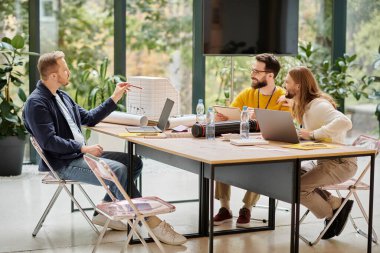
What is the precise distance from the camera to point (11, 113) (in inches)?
307

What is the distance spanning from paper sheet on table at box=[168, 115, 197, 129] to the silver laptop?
0.87 m

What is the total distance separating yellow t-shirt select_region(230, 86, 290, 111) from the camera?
235 inches

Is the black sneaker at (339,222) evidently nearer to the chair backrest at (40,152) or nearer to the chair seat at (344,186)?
the chair seat at (344,186)

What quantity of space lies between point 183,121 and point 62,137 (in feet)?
3.28

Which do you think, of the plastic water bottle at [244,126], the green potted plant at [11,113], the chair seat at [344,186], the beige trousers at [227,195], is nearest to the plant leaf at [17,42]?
the green potted plant at [11,113]

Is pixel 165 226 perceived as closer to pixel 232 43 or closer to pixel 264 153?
pixel 264 153

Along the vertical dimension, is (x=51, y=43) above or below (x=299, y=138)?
above

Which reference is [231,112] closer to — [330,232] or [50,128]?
[330,232]

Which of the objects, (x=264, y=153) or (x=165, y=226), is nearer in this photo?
(x=264, y=153)

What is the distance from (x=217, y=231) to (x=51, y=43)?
390cm

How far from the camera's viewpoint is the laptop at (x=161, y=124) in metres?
5.60

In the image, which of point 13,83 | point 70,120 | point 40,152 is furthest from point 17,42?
point 40,152

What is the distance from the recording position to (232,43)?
7621 mm

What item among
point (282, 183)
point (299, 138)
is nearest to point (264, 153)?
point (282, 183)
